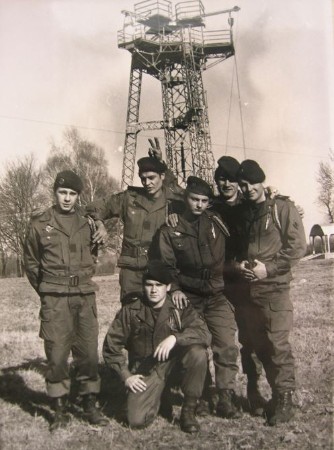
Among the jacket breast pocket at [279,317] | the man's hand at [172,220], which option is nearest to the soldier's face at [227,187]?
the man's hand at [172,220]

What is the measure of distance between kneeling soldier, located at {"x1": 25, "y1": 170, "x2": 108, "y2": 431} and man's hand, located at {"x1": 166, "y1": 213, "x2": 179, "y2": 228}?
752mm

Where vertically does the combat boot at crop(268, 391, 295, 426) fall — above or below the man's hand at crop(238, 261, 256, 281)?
below

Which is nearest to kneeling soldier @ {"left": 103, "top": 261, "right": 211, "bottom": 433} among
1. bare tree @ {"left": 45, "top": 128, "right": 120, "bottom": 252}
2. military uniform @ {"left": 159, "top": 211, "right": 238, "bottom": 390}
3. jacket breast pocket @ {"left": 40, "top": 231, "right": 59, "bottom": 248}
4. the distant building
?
military uniform @ {"left": 159, "top": 211, "right": 238, "bottom": 390}

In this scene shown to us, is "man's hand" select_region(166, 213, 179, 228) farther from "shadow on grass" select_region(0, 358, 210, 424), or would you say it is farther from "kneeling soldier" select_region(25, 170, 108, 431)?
"shadow on grass" select_region(0, 358, 210, 424)

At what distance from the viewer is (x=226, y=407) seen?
399cm

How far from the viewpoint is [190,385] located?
386 centimetres

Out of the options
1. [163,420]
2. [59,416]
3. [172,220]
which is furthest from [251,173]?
[59,416]

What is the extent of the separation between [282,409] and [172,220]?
1.80 m

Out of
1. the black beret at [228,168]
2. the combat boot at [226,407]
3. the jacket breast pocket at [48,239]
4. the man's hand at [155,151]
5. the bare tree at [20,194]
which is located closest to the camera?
the combat boot at [226,407]

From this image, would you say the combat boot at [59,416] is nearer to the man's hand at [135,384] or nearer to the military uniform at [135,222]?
the man's hand at [135,384]

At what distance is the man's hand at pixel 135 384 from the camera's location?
387 centimetres

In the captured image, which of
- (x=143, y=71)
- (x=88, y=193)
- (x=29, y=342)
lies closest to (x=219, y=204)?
(x=29, y=342)

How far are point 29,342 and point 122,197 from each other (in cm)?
355

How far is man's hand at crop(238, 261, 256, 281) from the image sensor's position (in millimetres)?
3994
